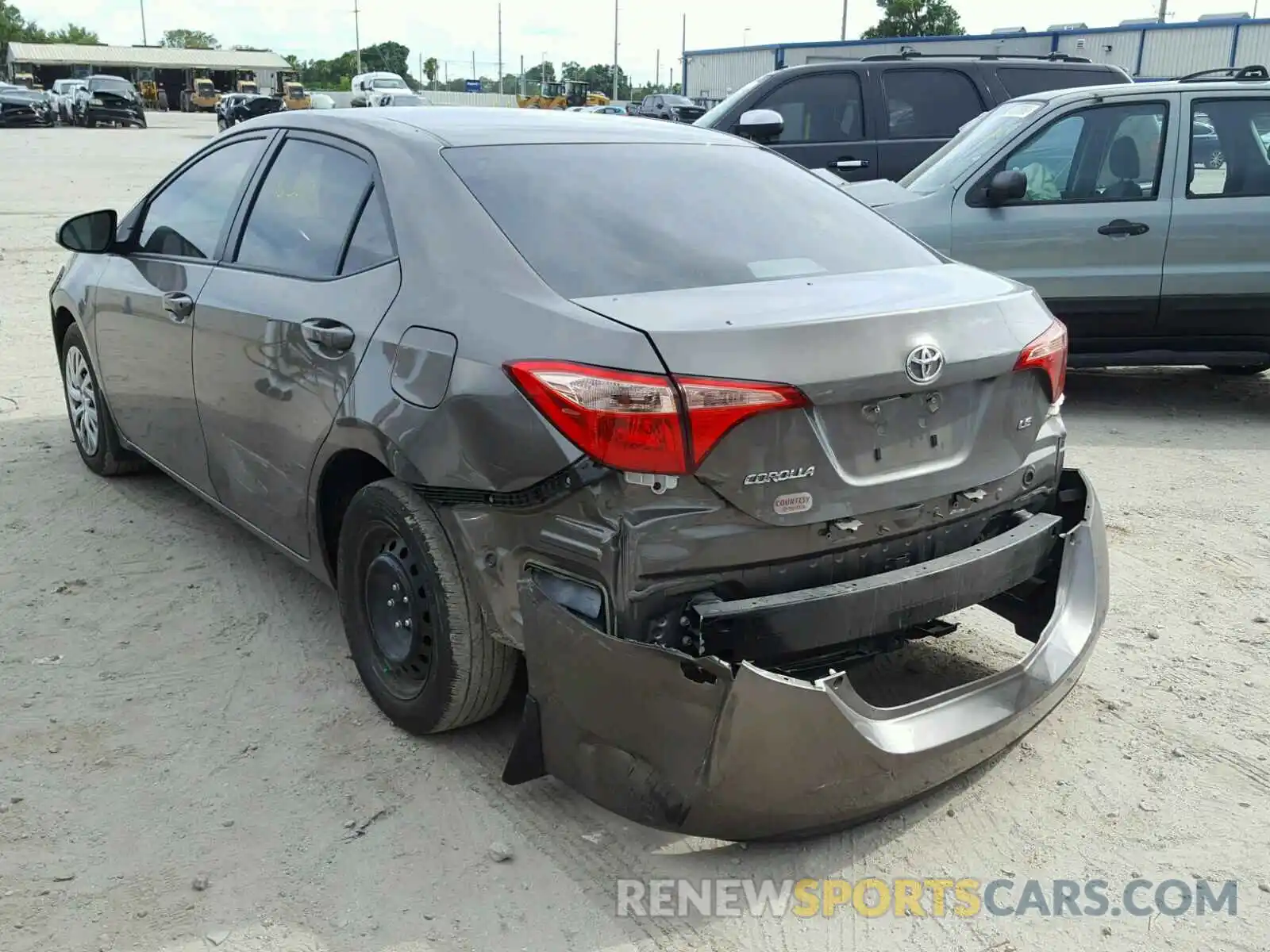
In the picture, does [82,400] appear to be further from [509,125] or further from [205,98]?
[205,98]

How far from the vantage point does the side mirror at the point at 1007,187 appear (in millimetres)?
6664

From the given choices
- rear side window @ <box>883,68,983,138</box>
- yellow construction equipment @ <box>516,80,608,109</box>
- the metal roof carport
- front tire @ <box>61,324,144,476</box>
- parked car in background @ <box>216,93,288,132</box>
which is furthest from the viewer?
the metal roof carport

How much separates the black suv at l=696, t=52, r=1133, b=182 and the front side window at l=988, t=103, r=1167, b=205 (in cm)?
306

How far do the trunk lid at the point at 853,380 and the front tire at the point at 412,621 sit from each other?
75 centimetres

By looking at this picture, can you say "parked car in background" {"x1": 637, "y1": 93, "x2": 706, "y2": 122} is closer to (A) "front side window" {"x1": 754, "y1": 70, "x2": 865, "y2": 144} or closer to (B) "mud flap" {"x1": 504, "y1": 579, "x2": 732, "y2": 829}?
(A) "front side window" {"x1": 754, "y1": 70, "x2": 865, "y2": 144}

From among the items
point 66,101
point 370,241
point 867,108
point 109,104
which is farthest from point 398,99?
point 370,241

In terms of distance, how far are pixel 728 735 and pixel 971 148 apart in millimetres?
5696

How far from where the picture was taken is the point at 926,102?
1010 centimetres

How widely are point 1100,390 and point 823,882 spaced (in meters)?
5.67

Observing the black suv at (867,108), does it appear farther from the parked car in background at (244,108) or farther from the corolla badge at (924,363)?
the parked car in background at (244,108)

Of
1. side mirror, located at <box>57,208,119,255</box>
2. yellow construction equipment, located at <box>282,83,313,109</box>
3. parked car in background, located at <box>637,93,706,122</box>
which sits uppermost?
yellow construction equipment, located at <box>282,83,313,109</box>

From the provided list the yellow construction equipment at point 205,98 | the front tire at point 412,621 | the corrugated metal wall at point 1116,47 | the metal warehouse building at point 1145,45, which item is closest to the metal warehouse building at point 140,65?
the yellow construction equipment at point 205,98

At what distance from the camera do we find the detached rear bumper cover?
2.45 m

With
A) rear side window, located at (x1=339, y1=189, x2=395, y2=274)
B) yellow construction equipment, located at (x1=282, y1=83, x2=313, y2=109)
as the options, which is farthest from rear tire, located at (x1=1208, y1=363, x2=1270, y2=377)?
yellow construction equipment, located at (x1=282, y1=83, x2=313, y2=109)
